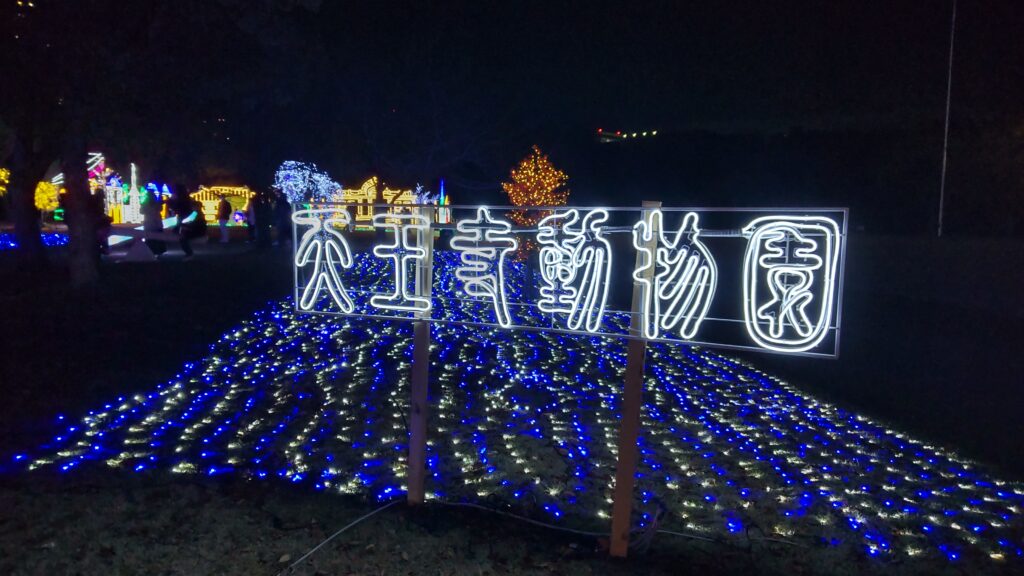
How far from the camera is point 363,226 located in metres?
4.57

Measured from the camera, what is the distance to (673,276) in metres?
3.75

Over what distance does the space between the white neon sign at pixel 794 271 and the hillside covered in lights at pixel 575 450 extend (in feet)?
4.84

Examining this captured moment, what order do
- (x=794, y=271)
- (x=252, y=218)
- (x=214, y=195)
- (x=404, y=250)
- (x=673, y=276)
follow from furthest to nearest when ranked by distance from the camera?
1. (x=214, y=195)
2. (x=252, y=218)
3. (x=404, y=250)
4. (x=673, y=276)
5. (x=794, y=271)

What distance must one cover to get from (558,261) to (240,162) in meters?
26.5

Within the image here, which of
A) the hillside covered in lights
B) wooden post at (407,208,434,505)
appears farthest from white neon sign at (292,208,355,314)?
the hillside covered in lights

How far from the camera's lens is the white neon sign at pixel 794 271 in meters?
3.40

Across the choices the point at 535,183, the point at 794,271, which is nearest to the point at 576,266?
the point at 794,271

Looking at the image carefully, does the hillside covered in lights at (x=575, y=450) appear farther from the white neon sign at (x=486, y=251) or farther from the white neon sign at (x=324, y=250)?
the white neon sign at (x=486, y=251)

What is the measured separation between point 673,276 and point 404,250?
1.58 meters

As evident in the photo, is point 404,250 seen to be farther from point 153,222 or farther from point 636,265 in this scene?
point 153,222

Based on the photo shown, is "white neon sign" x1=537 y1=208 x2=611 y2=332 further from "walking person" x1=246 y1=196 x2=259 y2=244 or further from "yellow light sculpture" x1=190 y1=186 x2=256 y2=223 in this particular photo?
"yellow light sculpture" x1=190 y1=186 x2=256 y2=223

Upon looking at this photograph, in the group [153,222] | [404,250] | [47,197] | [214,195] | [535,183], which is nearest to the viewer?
[404,250]

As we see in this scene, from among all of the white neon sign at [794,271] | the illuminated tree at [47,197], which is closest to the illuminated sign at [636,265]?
the white neon sign at [794,271]

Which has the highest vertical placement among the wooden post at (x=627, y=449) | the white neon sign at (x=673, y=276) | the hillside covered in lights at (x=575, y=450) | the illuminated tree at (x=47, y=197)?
the illuminated tree at (x=47, y=197)
